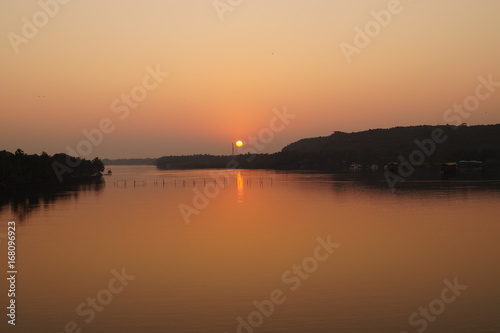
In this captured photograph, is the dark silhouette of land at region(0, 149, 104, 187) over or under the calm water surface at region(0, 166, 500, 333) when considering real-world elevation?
over

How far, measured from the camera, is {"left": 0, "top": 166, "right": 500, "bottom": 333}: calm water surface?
19.4 metres

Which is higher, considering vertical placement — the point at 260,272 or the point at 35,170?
the point at 35,170

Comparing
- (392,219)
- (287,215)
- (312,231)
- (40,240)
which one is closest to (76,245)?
(40,240)

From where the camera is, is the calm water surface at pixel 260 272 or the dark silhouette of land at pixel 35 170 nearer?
the calm water surface at pixel 260 272

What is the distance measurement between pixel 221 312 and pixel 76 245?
18.4 meters

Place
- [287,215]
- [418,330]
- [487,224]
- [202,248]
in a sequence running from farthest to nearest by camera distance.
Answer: [287,215]
[487,224]
[202,248]
[418,330]

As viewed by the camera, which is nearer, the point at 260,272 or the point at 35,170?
the point at 260,272

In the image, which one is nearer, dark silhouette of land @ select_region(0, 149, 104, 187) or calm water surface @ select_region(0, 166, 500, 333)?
calm water surface @ select_region(0, 166, 500, 333)

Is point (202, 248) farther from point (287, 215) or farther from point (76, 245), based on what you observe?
point (287, 215)

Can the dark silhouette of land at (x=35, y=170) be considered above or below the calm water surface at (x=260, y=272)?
above

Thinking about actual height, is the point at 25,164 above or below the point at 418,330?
above

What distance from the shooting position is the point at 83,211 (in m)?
57.7

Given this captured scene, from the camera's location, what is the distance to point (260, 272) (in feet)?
87.7

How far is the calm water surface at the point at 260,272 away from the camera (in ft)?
63.7
